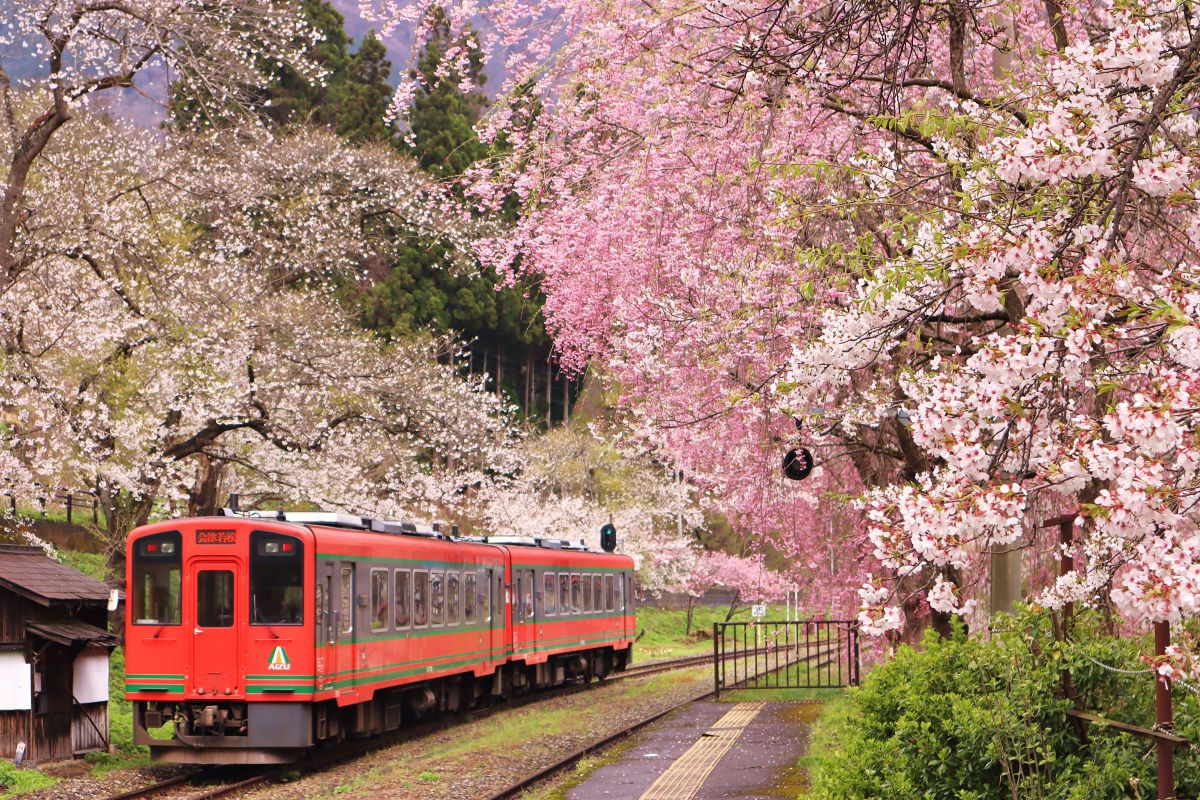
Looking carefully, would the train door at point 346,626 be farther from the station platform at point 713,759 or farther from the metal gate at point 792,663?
the metal gate at point 792,663

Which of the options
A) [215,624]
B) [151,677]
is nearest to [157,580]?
[215,624]

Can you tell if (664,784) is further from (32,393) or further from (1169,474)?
(32,393)

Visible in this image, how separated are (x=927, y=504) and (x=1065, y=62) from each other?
5.16 feet

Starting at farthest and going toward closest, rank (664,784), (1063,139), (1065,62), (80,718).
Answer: (80,718) → (664,784) → (1065,62) → (1063,139)

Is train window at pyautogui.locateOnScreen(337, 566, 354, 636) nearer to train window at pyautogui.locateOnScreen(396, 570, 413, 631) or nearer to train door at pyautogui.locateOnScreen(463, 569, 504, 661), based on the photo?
train window at pyautogui.locateOnScreen(396, 570, 413, 631)

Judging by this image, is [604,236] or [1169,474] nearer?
[1169,474]

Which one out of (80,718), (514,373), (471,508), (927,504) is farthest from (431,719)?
(514,373)

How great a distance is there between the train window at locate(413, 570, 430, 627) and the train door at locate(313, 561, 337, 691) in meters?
2.54

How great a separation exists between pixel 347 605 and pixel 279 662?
112cm

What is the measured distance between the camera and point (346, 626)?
600 inches

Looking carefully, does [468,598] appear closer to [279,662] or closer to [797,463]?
[279,662]

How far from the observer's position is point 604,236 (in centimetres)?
1322

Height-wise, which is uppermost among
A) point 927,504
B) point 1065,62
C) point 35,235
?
point 35,235

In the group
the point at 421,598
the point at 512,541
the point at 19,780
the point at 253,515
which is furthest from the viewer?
the point at 512,541
